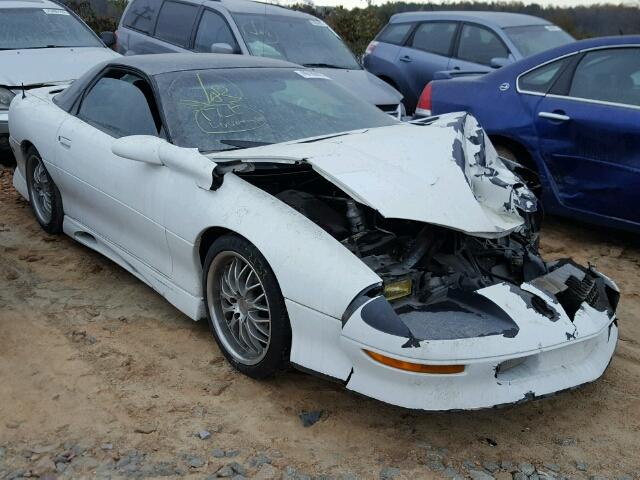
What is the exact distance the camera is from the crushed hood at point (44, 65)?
675 centimetres

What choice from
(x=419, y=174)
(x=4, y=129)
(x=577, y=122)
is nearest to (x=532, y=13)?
(x=577, y=122)

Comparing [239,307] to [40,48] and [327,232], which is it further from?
[40,48]

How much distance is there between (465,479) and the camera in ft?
9.20

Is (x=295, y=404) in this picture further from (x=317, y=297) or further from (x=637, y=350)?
(x=637, y=350)

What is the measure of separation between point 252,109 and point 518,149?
2.47 meters

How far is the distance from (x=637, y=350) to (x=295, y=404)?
1871 millimetres

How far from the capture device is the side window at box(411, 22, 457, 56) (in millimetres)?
9047

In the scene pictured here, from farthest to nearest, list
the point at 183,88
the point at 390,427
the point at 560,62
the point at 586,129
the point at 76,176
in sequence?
1. the point at 560,62
2. the point at 586,129
3. the point at 76,176
4. the point at 183,88
5. the point at 390,427

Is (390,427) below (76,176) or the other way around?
below

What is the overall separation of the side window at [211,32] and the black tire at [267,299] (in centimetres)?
473

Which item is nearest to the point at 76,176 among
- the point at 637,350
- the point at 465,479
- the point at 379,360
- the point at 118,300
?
the point at 118,300

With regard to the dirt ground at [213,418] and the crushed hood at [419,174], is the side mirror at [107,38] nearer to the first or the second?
the dirt ground at [213,418]

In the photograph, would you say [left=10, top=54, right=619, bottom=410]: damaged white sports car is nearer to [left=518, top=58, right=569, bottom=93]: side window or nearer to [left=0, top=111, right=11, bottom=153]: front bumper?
[left=518, top=58, right=569, bottom=93]: side window

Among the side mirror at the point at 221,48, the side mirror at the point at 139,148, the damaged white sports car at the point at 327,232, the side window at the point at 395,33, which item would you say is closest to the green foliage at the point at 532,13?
the side window at the point at 395,33
